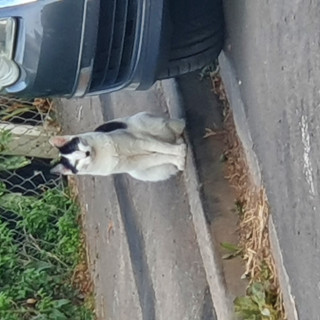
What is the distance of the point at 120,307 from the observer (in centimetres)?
486

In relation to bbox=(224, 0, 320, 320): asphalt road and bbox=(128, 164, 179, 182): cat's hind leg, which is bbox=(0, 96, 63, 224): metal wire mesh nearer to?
bbox=(128, 164, 179, 182): cat's hind leg

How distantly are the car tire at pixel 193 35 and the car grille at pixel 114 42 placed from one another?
0.62 feet

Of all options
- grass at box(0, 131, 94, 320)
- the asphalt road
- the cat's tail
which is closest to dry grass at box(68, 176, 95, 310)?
grass at box(0, 131, 94, 320)

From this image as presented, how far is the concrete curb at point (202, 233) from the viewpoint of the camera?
3.64 m

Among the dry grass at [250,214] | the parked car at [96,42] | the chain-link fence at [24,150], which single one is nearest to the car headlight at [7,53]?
the parked car at [96,42]

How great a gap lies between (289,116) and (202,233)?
1.02 meters

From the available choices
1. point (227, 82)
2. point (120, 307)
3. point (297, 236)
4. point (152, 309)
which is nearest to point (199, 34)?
point (227, 82)

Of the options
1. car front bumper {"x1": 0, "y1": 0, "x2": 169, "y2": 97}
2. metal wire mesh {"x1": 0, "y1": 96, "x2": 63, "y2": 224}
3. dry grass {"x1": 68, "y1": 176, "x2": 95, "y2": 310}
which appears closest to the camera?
car front bumper {"x1": 0, "y1": 0, "x2": 169, "y2": 97}

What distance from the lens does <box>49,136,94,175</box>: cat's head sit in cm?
405

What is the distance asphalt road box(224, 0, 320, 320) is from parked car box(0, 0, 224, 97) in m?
0.19

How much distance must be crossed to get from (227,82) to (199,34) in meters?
0.29

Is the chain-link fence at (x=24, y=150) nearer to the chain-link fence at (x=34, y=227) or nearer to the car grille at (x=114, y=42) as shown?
the chain-link fence at (x=34, y=227)

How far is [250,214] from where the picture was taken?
366 centimetres

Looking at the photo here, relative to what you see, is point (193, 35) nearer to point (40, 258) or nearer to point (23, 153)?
point (40, 258)
